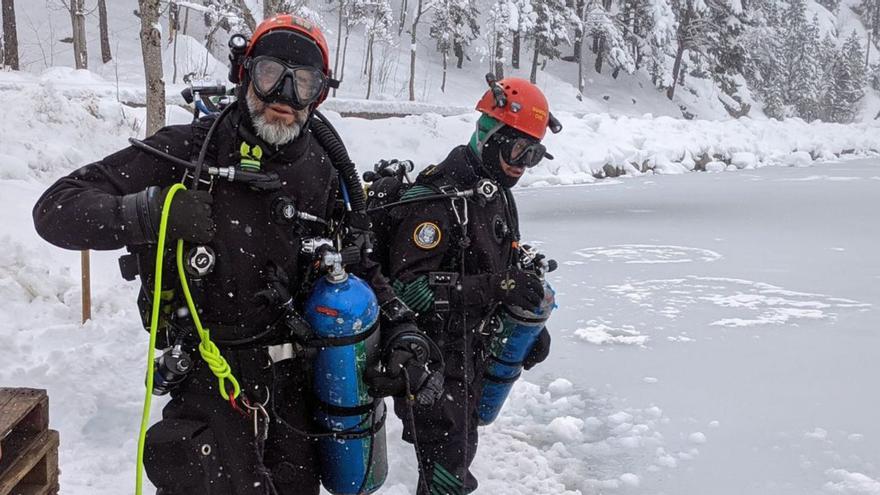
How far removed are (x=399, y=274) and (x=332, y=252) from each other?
3.03 feet

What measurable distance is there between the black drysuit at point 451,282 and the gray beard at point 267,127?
3.40ft

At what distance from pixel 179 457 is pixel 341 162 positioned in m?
1.09

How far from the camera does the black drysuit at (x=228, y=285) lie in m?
2.11

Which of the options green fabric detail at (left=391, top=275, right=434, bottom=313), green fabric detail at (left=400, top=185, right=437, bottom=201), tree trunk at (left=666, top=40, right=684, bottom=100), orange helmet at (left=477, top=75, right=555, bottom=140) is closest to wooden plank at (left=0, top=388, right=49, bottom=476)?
green fabric detail at (left=391, top=275, right=434, bottom=313)

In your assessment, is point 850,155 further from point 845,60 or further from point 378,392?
point 845,60

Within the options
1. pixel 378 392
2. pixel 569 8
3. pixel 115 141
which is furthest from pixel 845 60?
pixel 378 392

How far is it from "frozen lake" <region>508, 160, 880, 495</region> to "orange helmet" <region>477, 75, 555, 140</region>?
1.92m

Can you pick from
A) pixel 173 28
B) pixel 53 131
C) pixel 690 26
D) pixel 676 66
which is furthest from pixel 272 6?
pixel 676 66

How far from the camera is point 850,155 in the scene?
2927 cm

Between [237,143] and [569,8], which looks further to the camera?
[569,8]

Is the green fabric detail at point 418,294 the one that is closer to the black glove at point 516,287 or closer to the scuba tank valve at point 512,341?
the black glove at point 516,287

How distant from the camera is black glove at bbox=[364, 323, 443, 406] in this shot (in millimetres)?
2430

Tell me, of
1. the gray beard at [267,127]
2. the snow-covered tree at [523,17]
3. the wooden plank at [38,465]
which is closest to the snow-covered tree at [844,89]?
the snow-covered tree at [523,17]

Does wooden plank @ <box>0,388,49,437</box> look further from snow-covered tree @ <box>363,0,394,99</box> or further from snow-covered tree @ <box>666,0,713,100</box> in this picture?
snow-covered tree @ <box>666,0,713,100</box>
